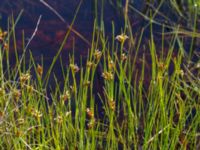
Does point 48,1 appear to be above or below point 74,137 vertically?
above

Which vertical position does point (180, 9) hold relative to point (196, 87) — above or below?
above

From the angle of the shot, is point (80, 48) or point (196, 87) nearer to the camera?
point (196, 87)

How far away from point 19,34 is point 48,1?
0.29 m

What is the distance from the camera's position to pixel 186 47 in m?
2.82

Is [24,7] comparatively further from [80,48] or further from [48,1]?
[80,48]

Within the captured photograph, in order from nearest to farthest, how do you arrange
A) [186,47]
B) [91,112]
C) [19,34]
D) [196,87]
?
1. [91,112]
2. [196,87]
3. [186,47]
4. [19,34]

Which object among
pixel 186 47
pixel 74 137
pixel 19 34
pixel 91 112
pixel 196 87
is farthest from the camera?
pixel 19 34

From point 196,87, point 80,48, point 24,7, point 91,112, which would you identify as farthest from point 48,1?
point 91,112

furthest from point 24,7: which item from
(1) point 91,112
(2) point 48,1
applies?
(1) point 91,112

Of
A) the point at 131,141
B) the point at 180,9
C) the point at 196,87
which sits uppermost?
the point at 180,9

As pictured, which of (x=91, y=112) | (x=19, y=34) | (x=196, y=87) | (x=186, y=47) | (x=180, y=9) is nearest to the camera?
(x=91, y=112)

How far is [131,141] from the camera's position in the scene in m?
1.87

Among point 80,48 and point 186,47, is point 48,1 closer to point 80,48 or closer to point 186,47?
point 80,48

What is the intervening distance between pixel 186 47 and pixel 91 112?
1.36m
